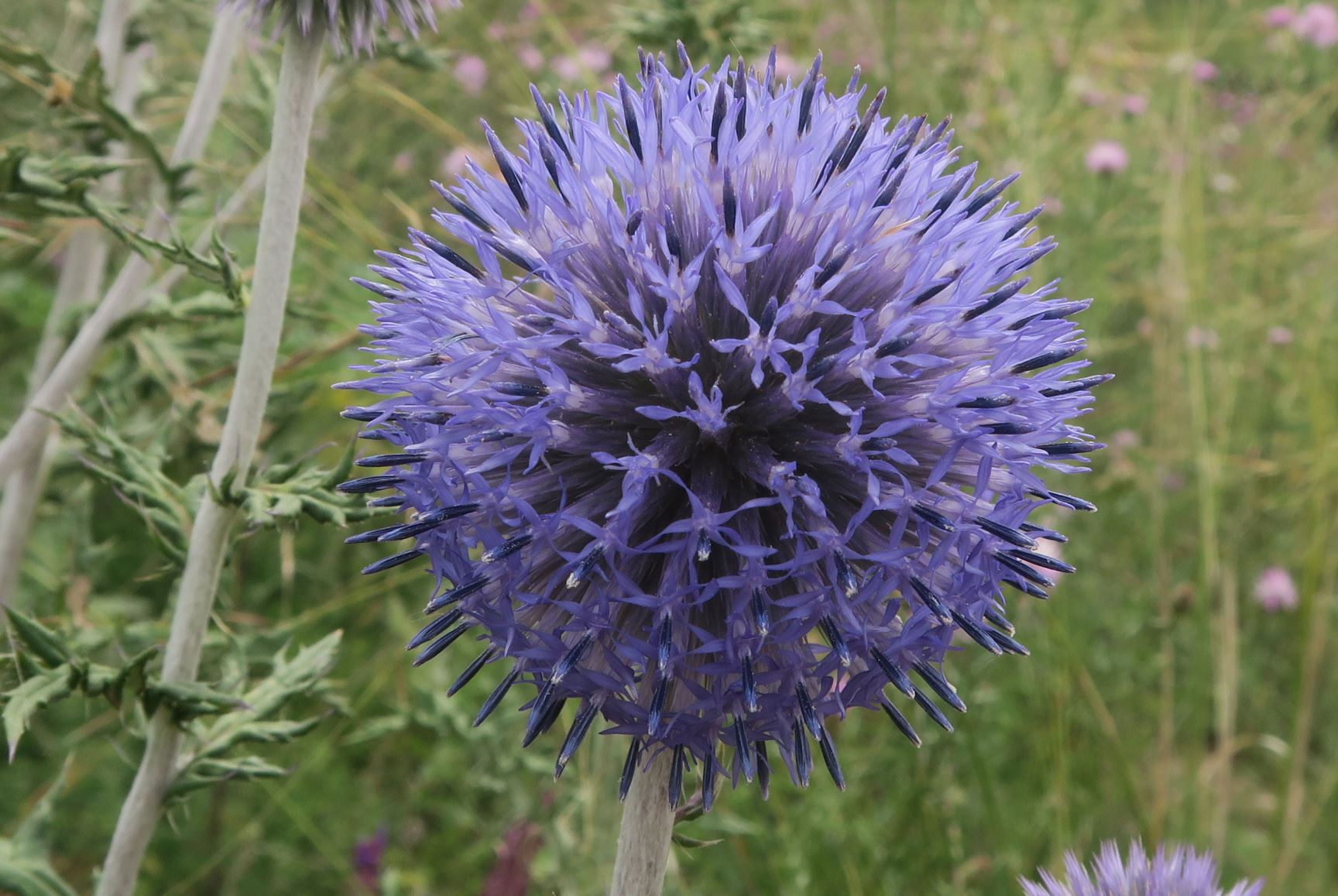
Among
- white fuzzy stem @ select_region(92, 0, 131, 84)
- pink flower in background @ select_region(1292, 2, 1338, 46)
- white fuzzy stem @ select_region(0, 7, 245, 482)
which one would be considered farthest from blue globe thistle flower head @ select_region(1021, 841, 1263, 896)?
pink flower in background @ select_region(1292, 2, 1338, 46)

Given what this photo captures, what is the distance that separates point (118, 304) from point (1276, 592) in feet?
13.9

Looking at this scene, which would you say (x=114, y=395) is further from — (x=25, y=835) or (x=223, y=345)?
(x=25, y=835)

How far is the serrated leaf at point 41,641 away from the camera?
1719 mm

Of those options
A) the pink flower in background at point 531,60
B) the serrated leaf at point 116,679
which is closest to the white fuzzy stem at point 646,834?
the serrated leaf at point 116,679

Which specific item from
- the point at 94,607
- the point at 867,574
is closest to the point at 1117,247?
the point at 867,574

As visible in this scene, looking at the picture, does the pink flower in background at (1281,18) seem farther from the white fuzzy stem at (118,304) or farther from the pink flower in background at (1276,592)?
the white fuzzy stem at (118,304)

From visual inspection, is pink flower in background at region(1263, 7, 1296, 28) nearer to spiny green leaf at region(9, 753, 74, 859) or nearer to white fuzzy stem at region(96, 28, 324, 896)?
white fuzzy stem at region(96, 28, 324, 896)

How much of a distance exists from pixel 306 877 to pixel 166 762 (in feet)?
5.75

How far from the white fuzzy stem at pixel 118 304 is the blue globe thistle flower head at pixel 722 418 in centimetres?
96

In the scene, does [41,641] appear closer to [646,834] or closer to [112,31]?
[646,834]

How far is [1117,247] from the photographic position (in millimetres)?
4812

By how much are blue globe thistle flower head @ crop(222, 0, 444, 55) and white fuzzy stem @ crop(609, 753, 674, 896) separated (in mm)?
1299

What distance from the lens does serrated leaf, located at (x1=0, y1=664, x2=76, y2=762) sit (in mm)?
1574

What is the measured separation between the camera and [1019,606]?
3.40 metres
